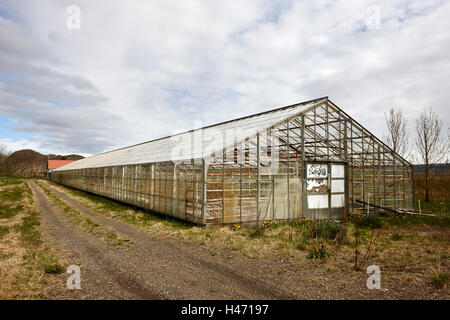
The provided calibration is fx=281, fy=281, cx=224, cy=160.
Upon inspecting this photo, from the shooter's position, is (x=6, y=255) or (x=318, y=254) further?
(x=318, y=254)

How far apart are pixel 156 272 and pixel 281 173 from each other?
8.39 metres

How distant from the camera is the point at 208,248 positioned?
9.45m

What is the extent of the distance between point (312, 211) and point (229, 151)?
5691mm

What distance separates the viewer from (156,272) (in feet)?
23.3

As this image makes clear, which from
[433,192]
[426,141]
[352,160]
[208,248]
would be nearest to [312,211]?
[352,160]

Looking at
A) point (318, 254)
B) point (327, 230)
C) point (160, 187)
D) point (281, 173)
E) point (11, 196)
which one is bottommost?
point (318, 254)

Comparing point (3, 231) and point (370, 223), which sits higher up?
point (3, 231)

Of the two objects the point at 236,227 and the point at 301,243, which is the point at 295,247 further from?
the point at 236,227

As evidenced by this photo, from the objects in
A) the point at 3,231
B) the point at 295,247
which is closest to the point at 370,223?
the point at 295,247

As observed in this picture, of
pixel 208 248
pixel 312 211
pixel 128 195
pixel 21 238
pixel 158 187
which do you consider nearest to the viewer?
pixel 208 248

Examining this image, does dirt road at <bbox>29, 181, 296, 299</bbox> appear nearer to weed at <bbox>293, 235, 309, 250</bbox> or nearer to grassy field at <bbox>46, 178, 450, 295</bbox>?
grassy field at <bbox>46, 178, 450, 295</bbox>

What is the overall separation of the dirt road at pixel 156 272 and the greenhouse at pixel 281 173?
10.2ft

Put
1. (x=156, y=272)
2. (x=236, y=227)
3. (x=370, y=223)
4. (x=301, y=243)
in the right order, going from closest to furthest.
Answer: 1. (x=156, y=272)
2. (x=301, y=243)
3. (x=236, y=227)
4. (x=370, y=223)
